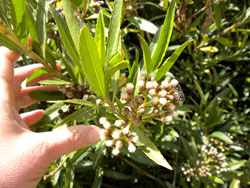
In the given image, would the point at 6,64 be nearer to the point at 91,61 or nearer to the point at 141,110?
the point at 91,61

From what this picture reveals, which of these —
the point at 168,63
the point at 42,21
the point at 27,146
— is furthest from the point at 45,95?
the point at 168,63

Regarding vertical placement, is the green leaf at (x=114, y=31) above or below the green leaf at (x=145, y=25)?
above

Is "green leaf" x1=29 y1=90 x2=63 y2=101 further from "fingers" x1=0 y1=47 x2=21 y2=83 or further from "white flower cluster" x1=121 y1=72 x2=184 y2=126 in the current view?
"white flower cluster" x1=121 y1=72 x2=184 y2=126

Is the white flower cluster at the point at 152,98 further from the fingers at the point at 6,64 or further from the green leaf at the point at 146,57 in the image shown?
the fingers at the point at 6,64

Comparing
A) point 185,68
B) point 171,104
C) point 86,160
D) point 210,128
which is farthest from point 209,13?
point 86,160

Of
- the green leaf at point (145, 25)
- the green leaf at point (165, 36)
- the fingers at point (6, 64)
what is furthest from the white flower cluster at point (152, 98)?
the fingers at point (6, 64)

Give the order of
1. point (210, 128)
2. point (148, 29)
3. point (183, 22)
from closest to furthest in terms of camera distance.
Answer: point (148, 29) < point (183, 22) < point (210, 128)

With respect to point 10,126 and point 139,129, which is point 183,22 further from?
point 10,126
